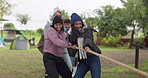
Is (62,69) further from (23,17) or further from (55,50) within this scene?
(23,17)

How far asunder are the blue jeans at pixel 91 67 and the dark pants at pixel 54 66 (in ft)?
1.45

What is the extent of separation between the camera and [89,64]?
15.1 feet

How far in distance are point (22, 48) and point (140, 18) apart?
46.4ft

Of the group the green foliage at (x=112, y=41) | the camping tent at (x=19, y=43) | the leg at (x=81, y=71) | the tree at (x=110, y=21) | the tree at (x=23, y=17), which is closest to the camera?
the leg at (x=81, y=71)

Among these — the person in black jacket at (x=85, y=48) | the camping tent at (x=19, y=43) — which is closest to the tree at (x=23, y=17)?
the camping tent at (x=19, y=43)

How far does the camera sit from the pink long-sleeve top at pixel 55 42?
4.70 meters

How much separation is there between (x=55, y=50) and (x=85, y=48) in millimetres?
734

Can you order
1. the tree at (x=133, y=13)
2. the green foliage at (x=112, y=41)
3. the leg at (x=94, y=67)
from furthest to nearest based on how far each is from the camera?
the green foliage at (x=112, y=41) < the tree at (x=133, y=13) < the leg at (x=94, y=67)

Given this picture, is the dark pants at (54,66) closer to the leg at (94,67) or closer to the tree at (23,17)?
the leg at (94,67)

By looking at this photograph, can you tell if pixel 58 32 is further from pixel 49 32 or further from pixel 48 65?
pixel 48 65

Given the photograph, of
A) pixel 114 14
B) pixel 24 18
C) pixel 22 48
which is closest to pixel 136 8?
pixel 114 14

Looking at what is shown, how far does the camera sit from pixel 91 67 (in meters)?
4.56

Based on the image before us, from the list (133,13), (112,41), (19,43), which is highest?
(133,13)

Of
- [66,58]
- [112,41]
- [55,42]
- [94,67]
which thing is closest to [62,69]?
[55,42]
